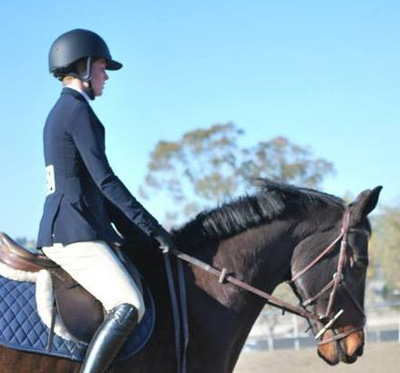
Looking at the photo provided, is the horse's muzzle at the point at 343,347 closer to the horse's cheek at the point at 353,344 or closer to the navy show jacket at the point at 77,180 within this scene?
the horse's cheek at the point at 353,344

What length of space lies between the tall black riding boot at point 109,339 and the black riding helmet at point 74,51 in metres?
1.41

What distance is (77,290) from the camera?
168 inches

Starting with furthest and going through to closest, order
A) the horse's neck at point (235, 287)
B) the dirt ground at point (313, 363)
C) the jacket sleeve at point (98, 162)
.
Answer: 1. the dirt ground at point (313, 363)
2. the horse's neck at point (235, 287)
3. the jacket sleeve at point (98, 162)

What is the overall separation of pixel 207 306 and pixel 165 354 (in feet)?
1.38

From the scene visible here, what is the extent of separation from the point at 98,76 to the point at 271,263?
63.4 inches

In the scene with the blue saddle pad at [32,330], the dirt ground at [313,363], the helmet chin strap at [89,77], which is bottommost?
the dirt ground at [313,363]

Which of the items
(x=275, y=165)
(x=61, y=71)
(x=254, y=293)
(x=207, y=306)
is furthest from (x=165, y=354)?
(x=275, y=165)

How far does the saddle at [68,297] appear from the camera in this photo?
13.8 ft

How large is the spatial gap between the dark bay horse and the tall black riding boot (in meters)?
0.41

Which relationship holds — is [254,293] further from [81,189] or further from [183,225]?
[81,189]

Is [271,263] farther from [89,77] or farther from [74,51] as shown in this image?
[74,51]

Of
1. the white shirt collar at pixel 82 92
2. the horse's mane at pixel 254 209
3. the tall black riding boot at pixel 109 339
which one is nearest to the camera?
the tall black riding boot at pixel 109 339

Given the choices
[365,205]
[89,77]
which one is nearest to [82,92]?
[89,77]

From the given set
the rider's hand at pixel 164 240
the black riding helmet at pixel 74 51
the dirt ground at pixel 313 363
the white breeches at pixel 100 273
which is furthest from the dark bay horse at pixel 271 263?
the dirt ground at pixel 313 363
